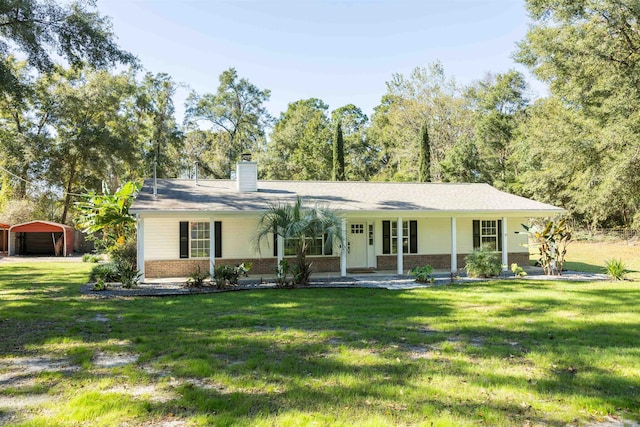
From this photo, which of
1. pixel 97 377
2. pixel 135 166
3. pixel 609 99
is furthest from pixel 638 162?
pixel 135 166

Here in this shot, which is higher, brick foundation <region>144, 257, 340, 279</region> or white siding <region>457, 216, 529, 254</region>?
white siding <region>457, 216, 529, 254</region>

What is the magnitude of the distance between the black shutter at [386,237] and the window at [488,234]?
3.57m

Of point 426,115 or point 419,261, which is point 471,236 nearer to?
point 419,261

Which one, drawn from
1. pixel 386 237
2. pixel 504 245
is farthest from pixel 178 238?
pixel 504 245

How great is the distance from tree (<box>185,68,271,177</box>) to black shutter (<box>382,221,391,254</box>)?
2781 centimetres

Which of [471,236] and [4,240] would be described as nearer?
[471,236]

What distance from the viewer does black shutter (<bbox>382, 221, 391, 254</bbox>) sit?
1681cm

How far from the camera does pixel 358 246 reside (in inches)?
659

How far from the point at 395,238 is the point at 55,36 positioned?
13727 mm

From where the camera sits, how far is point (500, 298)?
1048 centimetres

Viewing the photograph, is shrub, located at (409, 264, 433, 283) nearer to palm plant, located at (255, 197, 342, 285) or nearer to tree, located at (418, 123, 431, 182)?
palm plant, located at (255, 197, 342, 285)

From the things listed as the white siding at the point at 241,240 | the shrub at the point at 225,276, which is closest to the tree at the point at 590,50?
the white siding at the point at 241,240

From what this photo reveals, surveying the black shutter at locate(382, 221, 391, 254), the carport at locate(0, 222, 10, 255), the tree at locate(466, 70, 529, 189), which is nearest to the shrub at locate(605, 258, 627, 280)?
the black shutter at locate(382, 221, 391, 254)

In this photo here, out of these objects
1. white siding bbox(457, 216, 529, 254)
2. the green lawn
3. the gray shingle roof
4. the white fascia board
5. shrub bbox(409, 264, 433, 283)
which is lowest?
the green lawn
